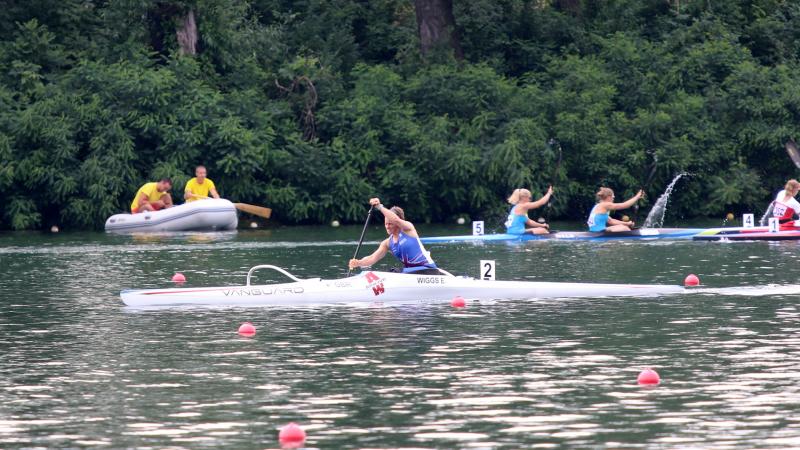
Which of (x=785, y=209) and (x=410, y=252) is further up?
(x=785, y=209)

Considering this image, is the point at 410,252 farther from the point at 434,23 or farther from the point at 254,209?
the point at 434,23

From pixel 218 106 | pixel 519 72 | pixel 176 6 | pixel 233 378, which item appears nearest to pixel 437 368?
pixel 233 378

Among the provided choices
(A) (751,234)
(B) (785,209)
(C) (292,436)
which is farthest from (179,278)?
(B) (785,209)

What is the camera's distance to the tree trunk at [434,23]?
47.4 m

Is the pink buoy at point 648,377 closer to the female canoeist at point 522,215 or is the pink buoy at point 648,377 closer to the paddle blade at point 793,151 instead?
the female canoeist at point 522,215

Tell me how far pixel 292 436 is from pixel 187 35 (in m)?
34.0

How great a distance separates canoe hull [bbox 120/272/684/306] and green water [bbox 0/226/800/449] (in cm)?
43

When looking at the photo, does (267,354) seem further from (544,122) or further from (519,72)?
(519,72)

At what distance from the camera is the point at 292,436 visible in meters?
12.7

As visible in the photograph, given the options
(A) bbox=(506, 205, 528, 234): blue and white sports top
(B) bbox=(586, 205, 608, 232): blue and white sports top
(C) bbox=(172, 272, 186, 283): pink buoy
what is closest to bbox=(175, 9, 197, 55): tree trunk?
(A) bbox=(506, 205, 528, 234): blue and white sports top

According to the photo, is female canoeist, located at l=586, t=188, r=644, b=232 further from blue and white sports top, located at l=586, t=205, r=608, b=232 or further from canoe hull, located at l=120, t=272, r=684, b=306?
canoe hull, located at l=120, t=272, r=684, b=306

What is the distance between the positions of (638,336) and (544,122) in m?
26.0

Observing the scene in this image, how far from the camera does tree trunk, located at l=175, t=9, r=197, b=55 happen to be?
4528cm

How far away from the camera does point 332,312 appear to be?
71.2ft
